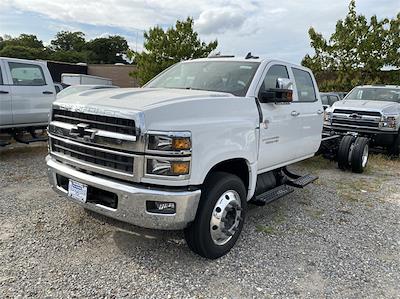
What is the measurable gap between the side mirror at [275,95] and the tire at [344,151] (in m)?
4.17

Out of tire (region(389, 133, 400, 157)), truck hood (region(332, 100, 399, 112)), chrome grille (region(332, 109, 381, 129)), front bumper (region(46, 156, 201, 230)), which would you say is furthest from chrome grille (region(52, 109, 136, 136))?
tire (region(389, 133, 400, 157))

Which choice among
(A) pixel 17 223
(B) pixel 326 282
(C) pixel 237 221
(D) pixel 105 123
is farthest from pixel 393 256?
(A) pixel 17 223

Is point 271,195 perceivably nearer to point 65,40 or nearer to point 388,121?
point 388,121

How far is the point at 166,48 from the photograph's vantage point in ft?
66.9

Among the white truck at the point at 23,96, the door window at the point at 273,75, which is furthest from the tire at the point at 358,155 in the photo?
the white truck at the point at 23,96

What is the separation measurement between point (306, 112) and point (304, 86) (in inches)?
19.2

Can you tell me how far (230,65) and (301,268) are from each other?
2.51 metres

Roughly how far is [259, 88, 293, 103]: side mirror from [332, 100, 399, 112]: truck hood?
20.2 feet

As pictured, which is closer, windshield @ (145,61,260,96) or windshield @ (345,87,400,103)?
windshield @ (145,61,260,96)

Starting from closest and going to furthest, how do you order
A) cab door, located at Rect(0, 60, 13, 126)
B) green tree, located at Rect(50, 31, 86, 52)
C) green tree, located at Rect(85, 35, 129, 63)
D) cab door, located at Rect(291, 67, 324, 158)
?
cab door, located at Rect(291, 67, 324, 158)
cab door, located at Rect(0, 60, 13, 126)
green tree, located at Rect(85, 35, 129, 63)
green tree, located at Rect(50, 31, 86, 52)

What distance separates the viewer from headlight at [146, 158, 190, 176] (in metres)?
2.96

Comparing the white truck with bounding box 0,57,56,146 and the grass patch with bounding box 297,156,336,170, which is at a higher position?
the white truck with bounding box 0,57,56,146

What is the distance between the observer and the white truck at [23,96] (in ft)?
24.2

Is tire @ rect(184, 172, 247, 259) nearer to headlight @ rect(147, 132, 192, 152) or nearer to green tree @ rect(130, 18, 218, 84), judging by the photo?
headlight @ rect(147, 132, 192, 152)
